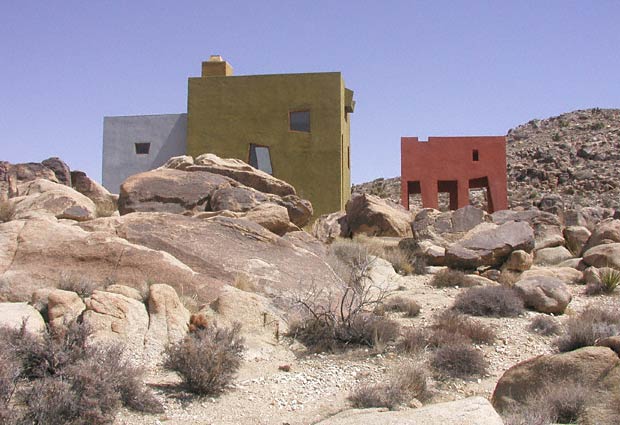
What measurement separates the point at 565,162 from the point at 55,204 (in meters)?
37.8

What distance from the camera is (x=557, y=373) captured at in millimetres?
6609

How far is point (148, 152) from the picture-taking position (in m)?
26.7

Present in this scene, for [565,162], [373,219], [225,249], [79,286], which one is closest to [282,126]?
[373,219]

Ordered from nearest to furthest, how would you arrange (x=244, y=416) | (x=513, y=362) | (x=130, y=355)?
(x=244, y=416), (x=130, y=355), (x=513, y=362)

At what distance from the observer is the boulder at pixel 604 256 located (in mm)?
16016

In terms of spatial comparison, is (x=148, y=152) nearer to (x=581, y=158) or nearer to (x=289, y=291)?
(x=289, y=291)

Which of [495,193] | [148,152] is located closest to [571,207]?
[495,193]

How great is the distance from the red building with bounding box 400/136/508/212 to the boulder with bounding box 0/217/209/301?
53.3 feet

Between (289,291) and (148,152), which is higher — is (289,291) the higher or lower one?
the lower one

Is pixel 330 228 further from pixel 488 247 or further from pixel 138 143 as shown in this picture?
pixel 138 143

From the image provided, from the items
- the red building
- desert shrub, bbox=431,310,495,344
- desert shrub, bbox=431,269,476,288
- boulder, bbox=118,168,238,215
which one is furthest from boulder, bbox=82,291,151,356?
the red building

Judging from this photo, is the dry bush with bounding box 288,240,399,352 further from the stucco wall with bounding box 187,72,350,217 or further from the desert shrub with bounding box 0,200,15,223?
the stucco wall with bounding box 187,72,350,217

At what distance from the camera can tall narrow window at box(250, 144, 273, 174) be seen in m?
25.8

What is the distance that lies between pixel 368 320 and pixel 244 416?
10.7ft
